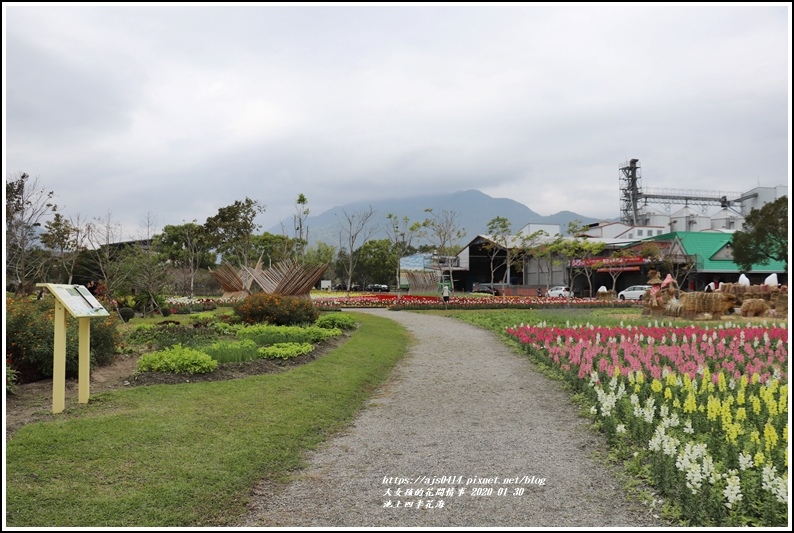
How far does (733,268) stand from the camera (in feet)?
122

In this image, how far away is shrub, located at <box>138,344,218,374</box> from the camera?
8.52 meters

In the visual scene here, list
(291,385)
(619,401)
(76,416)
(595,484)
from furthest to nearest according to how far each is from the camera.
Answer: (291,385) < (619,401) < (76,416) < (595,484)

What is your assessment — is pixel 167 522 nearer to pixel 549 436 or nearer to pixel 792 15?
pixel 549 436

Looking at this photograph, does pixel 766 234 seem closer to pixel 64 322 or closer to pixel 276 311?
pixel 276 311

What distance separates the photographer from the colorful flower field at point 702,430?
13.2ft

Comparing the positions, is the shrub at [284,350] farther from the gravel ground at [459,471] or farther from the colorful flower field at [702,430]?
the colorful flower field at [702,430]

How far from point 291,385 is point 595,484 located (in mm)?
4866

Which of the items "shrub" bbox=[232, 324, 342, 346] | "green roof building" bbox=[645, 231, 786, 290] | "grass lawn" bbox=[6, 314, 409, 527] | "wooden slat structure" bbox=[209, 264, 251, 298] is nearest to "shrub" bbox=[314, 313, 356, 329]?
"shrub" bbox=[232, 324, 342, 346]

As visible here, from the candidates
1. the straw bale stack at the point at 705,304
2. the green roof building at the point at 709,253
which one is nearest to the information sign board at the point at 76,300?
the straw bale stack at the point at 705,304

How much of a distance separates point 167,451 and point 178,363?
348 cm

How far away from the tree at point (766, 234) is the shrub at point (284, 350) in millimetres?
8613

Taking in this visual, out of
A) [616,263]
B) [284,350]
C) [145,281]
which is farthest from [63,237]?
[616,263]

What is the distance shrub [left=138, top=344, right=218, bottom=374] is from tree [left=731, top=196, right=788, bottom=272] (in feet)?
30.9

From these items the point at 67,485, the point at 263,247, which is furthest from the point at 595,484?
the point at 263,247
